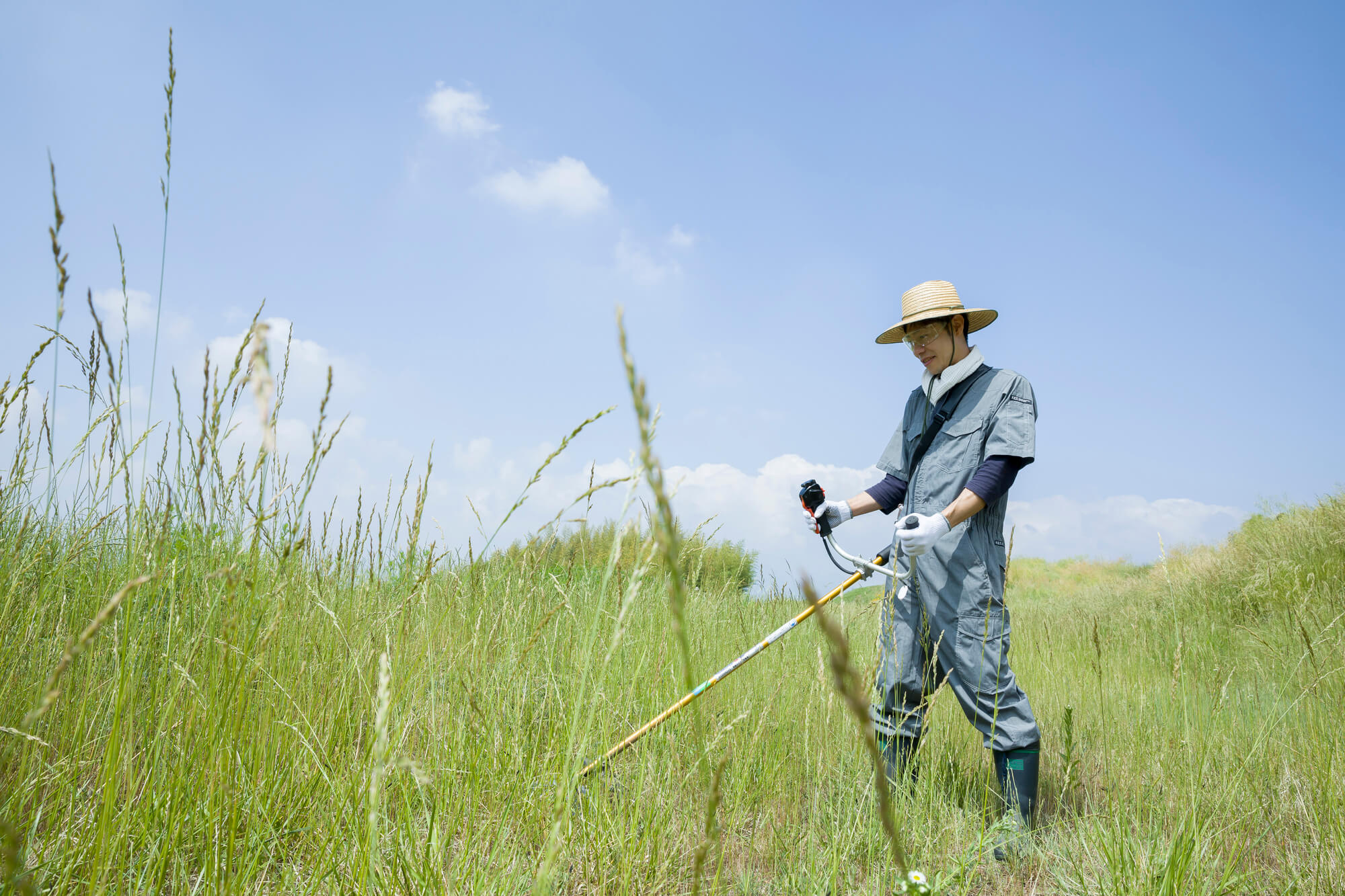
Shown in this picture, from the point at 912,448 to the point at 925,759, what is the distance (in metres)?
1.51

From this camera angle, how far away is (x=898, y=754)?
2863 millimetres

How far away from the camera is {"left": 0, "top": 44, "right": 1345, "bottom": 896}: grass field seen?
4.89ft

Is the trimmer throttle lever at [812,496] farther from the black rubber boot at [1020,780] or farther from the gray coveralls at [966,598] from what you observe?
the black rubber boot at [1020,780]

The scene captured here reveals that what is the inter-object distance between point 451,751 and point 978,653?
78.4 inches

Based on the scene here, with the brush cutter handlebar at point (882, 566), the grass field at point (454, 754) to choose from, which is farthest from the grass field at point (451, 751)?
the brush cutter handlebar at point (882, 566)

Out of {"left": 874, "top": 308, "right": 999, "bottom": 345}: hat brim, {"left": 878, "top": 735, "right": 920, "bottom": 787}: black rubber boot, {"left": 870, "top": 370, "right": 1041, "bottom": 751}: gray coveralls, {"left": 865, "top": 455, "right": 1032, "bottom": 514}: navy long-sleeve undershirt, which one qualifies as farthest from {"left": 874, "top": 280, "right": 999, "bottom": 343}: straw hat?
{"left": 878, "top": 735, "right": 920, "bottom": 787}: black rubber boot

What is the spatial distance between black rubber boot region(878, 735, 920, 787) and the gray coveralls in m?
0.04

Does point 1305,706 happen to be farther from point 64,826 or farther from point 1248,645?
point 64,826

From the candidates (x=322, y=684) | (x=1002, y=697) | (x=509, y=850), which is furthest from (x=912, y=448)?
(x=322, y=684)

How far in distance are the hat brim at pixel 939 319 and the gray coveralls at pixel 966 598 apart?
0.31 meters

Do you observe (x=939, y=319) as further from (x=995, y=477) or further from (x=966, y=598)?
(x=966, y=598)

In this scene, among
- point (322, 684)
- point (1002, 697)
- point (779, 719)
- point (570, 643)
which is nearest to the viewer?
point (322, 684)

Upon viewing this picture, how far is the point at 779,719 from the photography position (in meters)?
3.21

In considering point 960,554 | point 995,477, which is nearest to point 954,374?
point 995,477
